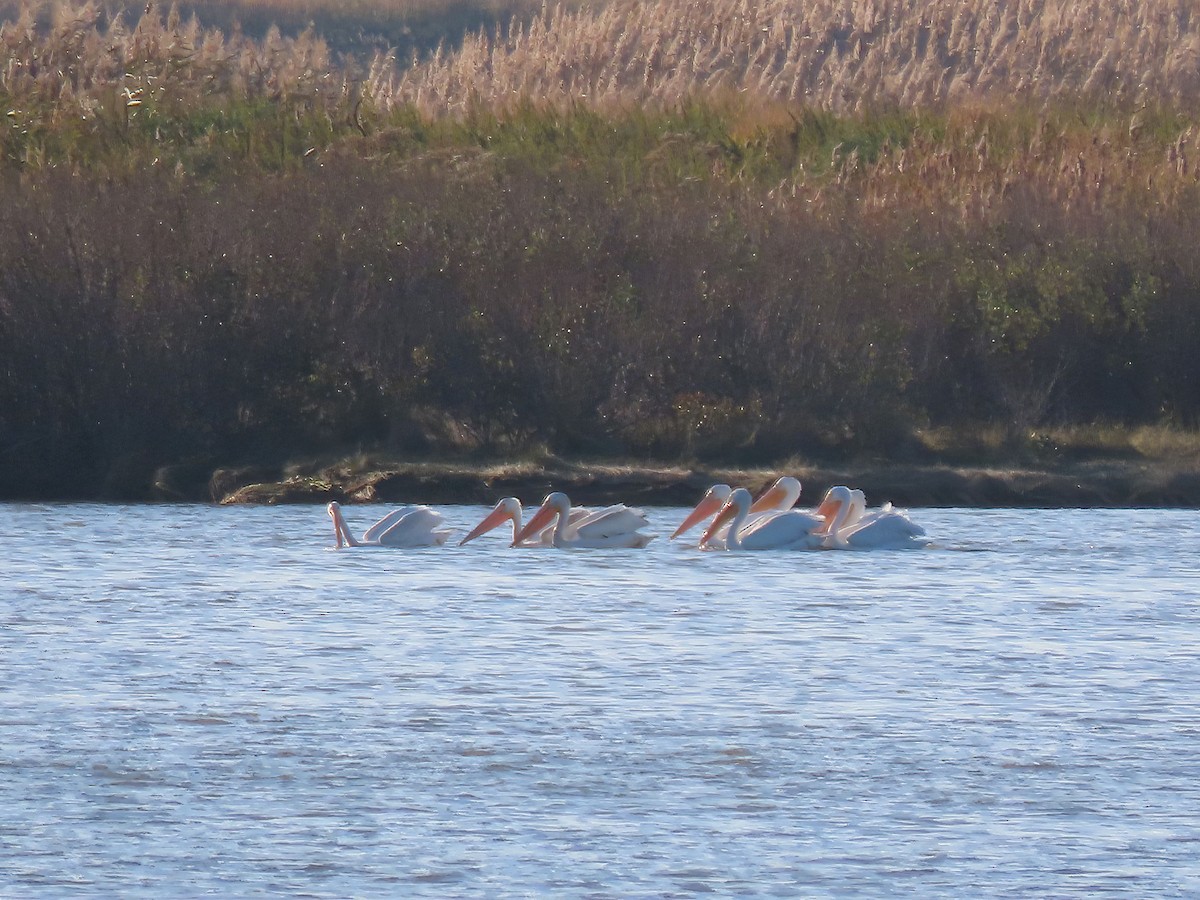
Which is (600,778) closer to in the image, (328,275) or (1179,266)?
(328,275)

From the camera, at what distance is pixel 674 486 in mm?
16469

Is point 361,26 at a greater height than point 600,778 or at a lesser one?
lesser

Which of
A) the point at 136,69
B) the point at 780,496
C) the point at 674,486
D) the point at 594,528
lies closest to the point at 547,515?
the point at 594,528

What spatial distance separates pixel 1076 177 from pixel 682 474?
479 cm

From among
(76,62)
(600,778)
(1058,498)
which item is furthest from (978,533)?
(76,62)

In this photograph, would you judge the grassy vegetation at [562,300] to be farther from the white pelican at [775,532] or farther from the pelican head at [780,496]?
the white pelican at [775,532]

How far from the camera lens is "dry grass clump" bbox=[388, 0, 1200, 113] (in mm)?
22281

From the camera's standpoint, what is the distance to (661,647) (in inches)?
397

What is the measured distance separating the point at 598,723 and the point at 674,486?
325 inches

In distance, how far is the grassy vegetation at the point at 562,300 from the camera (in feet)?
56.6

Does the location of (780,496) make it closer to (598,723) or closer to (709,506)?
(709,506)

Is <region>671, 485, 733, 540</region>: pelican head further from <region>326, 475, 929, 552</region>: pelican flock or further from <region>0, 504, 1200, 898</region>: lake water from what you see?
<region>0, 504, 1200, 898</region>: lake water

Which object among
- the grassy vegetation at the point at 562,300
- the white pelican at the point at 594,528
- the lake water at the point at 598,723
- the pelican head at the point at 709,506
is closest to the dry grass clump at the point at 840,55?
the grassy vegetation at the point at 562,300

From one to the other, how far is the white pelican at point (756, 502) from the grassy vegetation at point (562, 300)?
8.44 ft
